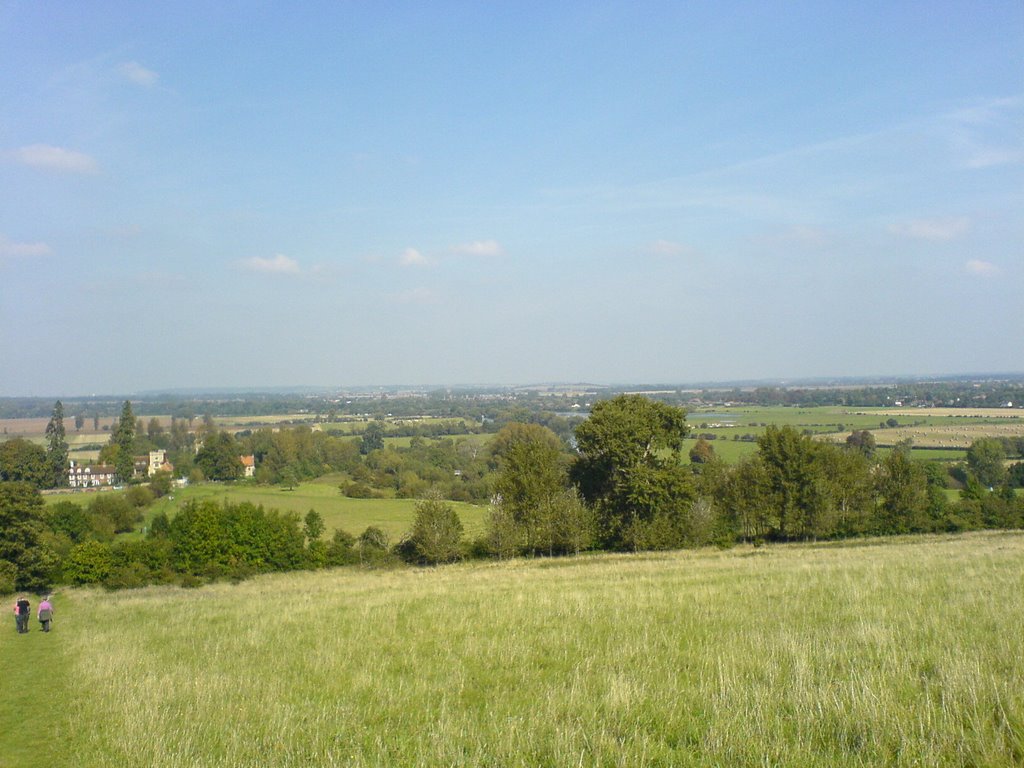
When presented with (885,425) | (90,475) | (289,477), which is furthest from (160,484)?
(885,425)

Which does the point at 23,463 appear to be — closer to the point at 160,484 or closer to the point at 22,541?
the point at 160,484

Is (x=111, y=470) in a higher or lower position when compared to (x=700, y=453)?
lower

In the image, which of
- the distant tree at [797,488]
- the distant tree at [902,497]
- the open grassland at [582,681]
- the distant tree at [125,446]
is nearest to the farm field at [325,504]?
the distant tree at [125,446]

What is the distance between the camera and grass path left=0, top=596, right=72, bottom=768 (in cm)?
982

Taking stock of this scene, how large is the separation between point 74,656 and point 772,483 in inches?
1745

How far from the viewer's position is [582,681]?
32.3 ft

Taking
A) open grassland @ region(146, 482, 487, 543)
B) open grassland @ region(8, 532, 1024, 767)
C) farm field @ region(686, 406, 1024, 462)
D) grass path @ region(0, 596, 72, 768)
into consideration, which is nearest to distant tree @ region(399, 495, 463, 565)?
open grassland @ region(146, 482, 487, 543)

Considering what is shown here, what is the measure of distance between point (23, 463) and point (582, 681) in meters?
95.3

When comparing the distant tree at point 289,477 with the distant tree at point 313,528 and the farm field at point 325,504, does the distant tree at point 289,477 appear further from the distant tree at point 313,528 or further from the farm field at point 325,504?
the distant tree at point 313,528

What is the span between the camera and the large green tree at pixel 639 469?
4588cm

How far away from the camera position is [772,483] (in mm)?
50906

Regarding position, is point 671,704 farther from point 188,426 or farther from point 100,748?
point 188,426

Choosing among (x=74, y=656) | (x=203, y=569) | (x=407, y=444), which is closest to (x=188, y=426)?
(x=407, y=444)

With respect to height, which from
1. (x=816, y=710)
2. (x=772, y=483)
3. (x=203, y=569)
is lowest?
(x=203, y=569)
